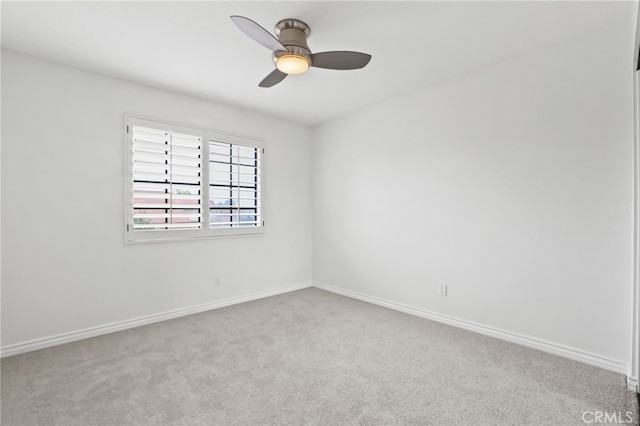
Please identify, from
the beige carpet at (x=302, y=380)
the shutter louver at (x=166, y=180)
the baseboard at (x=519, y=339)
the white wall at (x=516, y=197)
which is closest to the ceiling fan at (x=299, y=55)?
the white wall at (x=516, y=197)

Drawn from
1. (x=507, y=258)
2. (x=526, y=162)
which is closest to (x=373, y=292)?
(x=507, y=258)

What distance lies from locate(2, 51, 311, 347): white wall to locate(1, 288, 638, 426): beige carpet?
0.39 metres

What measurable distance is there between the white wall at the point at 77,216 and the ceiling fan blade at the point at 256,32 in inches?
78.5

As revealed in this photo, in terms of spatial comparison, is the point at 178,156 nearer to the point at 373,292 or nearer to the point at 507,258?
the point at 373,292

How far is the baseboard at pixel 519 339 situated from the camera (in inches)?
90.4

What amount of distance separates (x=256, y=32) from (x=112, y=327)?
304cm

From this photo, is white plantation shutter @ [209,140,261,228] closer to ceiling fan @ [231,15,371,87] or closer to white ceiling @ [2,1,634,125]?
white ceiling @ [2,1,634,125]

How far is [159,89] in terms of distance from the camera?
3387 mm

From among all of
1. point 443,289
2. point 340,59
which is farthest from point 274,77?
point 443,289

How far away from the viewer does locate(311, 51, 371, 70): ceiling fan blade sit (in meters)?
2.14

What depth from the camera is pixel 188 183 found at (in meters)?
3.52

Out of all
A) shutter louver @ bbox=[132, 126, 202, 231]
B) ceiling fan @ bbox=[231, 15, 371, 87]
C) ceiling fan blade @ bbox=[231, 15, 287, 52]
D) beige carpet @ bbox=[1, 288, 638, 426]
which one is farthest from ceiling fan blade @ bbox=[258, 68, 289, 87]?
beige carpet @ bbox=[1, 288, 638, 426]

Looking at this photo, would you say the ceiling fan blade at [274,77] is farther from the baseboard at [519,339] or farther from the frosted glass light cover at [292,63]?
the baseboard at [519,339]

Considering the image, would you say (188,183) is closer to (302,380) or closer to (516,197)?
(302,380)
